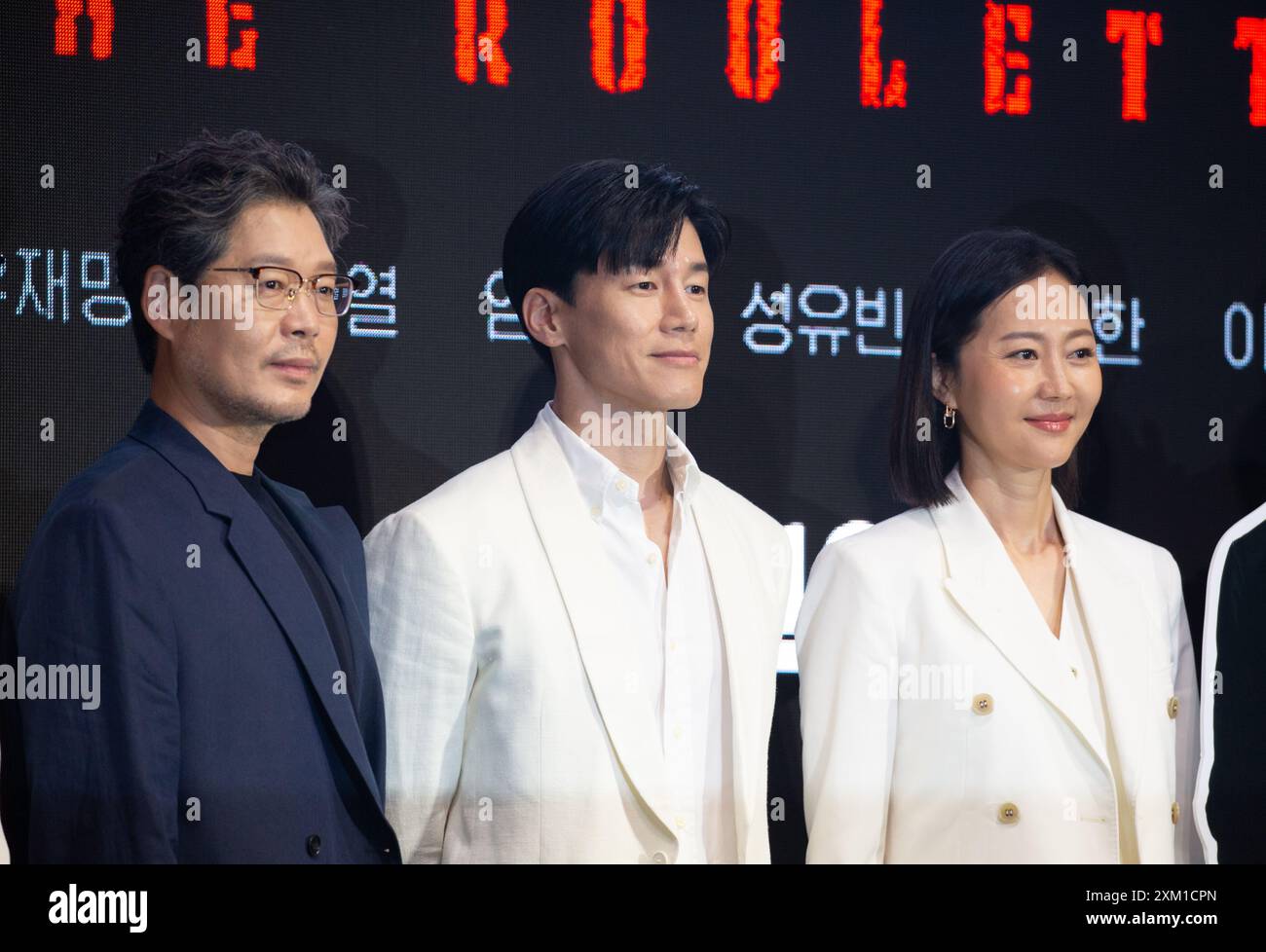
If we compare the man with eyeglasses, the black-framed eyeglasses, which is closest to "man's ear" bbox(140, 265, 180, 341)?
the man with eyeglasses

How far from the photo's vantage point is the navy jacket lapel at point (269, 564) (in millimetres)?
2861

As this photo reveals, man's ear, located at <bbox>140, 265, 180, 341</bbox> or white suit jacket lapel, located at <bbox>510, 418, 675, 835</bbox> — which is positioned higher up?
man's ear, located at <bbox>140, 265, 180, 341</bbox>

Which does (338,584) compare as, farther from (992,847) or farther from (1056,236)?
(1056,236)

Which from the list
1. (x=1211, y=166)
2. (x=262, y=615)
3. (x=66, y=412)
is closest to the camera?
(x=262, y=615)

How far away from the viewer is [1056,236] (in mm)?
→ 3459

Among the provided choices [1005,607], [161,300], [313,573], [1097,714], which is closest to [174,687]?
[313,573]

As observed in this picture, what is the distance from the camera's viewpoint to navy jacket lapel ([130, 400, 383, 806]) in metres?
2.86

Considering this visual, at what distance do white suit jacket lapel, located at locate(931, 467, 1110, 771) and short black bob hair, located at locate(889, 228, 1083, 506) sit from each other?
0.07 m

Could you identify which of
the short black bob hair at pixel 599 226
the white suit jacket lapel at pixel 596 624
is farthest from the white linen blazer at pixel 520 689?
the short black bob hair at pixel 599 226

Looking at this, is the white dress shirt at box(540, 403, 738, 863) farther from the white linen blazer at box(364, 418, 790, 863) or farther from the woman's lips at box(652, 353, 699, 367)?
the woman's lips at box(652, 353, 699, 367)

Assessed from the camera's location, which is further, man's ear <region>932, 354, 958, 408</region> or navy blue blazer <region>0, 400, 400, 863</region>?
man's ear <region>932, 354, 958, 408</region>
